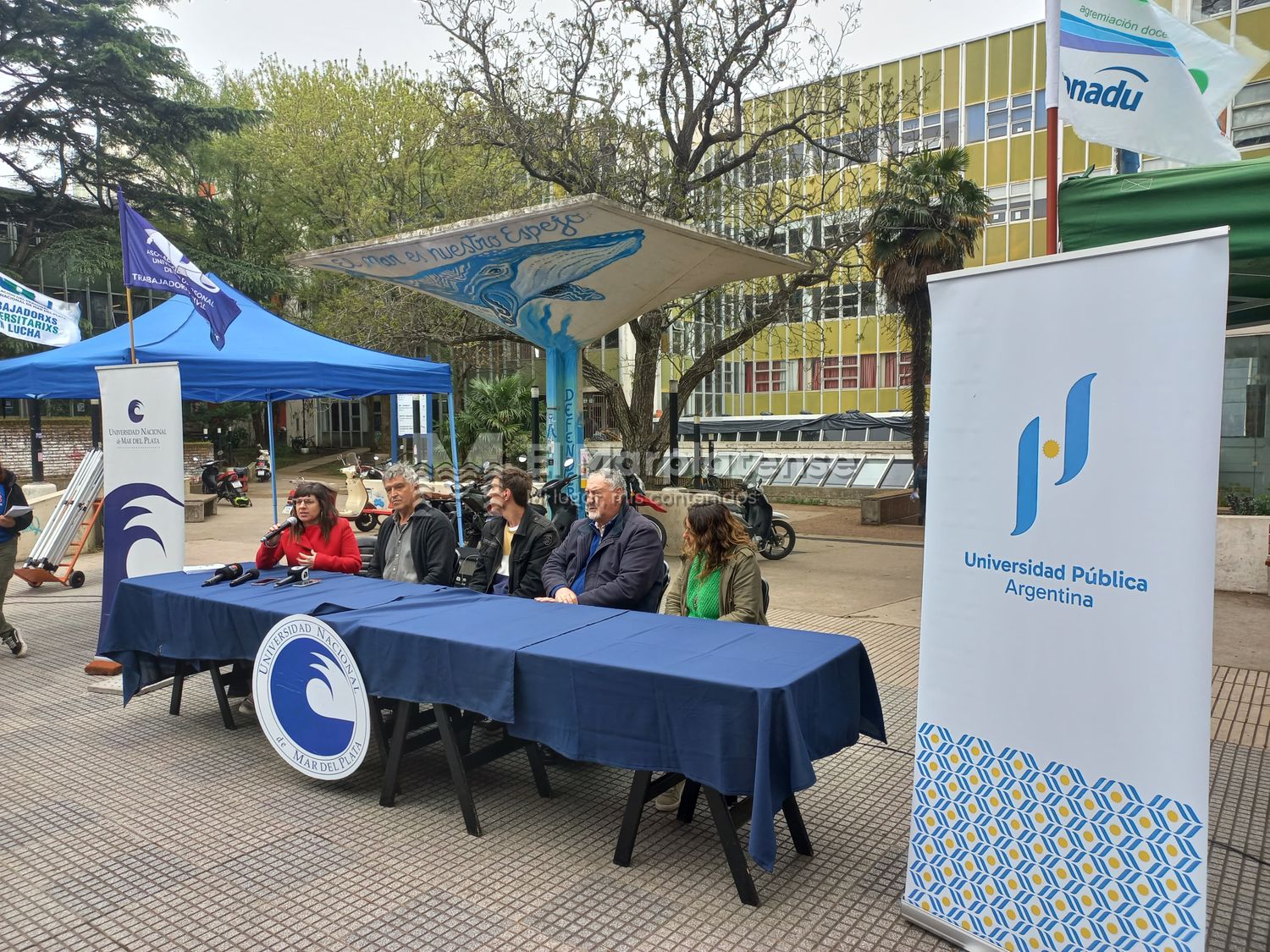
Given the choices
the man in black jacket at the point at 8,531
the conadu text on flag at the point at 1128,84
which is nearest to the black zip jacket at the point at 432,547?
the man in black jacket at the point at 8,531

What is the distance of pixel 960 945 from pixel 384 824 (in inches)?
101

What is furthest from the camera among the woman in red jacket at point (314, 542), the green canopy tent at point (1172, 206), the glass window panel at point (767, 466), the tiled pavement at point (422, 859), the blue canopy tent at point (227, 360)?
the glass window panel at point (767, 466)

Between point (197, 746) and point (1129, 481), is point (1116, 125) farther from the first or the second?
point (197, 746)

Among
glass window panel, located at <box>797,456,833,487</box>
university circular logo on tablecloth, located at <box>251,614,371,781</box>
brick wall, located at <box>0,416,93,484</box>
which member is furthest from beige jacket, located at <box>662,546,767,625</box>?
brick wall, located at <box>0,416,93,484</box>

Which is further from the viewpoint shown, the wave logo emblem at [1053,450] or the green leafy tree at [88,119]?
the green leafy tree at [88,119]

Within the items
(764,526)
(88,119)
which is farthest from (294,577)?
(88,119)

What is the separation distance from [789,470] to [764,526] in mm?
12681

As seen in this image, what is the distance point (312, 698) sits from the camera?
4.22 m

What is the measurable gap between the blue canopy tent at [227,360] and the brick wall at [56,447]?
Answer: 14550 millimetres

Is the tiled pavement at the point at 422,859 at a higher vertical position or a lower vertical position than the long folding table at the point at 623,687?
lower

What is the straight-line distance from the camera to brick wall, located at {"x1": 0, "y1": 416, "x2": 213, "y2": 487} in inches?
865

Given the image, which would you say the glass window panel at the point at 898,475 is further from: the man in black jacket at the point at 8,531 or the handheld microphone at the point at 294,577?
the man in black jacket at the point at 8,531

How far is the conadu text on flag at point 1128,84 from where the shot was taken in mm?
3902

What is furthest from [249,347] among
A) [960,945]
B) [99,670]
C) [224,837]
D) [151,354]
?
[960,945]
